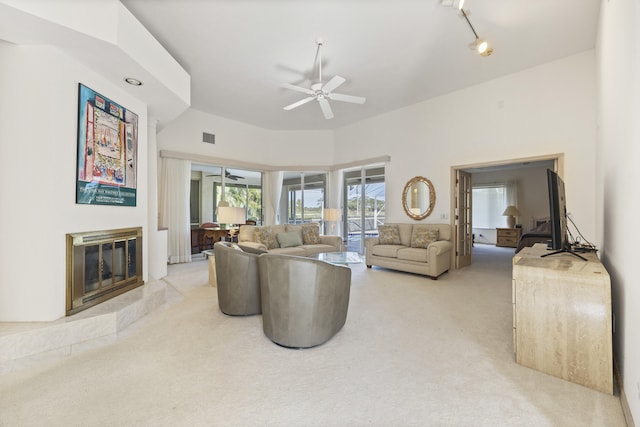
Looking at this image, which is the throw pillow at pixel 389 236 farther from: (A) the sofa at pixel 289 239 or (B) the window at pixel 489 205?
(B) the window at pixel 489 205

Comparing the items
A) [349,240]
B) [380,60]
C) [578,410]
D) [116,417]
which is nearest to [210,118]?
[380,60]

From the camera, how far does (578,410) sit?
1.53m

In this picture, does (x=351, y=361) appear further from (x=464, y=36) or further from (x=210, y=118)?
(x=210, y=118)

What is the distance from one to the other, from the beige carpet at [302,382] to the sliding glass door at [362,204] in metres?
4.46

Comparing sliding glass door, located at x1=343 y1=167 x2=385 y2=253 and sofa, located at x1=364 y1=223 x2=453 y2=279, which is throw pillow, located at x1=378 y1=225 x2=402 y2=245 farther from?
sliding glass door, located at x1=343 y1=167 x2=385 y2=253

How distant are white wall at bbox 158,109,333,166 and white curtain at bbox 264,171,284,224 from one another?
1.11ft

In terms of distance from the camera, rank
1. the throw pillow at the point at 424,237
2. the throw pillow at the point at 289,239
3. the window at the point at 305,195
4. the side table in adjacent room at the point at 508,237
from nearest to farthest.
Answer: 1. the throw pillow at the point at 424,237
2. the throw pillow at the point at 289,239
3. the window at the point at 305,195
4. the side table in adjacent room at the point at 508,237

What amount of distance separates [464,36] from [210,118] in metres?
5.26

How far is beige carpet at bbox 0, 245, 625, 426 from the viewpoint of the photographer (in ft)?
4.87

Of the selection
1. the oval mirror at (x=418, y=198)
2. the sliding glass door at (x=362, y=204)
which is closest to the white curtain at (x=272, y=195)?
the sliding glass door at (x=362, y=204)

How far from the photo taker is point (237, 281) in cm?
282

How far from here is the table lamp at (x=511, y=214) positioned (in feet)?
28.8

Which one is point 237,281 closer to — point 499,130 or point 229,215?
point 229,215

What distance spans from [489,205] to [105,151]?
10.7 m
